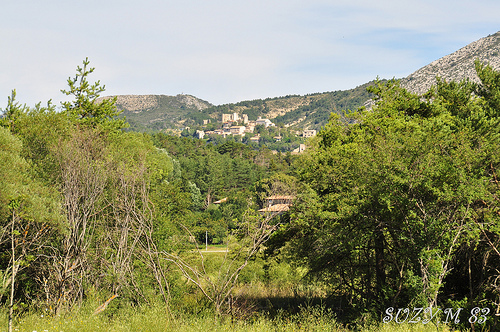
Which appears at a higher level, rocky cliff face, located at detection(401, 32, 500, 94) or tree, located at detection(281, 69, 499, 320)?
rocky cliff face, located at detection(401, 32, 500, 94)

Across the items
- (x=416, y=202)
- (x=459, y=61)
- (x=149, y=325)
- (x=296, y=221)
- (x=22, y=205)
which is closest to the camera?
(x=149, y=325)

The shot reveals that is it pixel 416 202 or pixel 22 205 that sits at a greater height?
pixel 22 205

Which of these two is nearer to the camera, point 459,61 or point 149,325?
point 149,325

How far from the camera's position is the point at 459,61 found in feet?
515

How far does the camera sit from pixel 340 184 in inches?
703

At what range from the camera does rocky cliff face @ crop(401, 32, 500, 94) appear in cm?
14362

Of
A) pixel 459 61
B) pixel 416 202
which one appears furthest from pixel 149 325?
pixel 459 61

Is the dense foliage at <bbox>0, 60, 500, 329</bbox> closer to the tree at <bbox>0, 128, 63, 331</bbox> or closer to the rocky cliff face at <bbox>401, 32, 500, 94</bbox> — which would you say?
the tree at <bbox>0, 128, 63, 331</bbox>

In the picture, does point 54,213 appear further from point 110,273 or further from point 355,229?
point 355,229

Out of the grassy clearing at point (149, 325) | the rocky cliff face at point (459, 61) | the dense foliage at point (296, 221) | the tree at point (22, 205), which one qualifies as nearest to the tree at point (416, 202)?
the dense foliage at point (296, 221)

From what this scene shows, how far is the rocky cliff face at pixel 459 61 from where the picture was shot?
14362 centimetres

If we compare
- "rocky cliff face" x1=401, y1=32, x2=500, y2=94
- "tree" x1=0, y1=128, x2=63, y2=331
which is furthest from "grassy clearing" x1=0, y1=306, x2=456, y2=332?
"rocky cliff face" x1=401, y1=32, x2=500, y2=94

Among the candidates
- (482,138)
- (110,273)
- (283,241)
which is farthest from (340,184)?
(110,273)

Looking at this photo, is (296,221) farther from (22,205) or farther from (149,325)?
(22,205)
